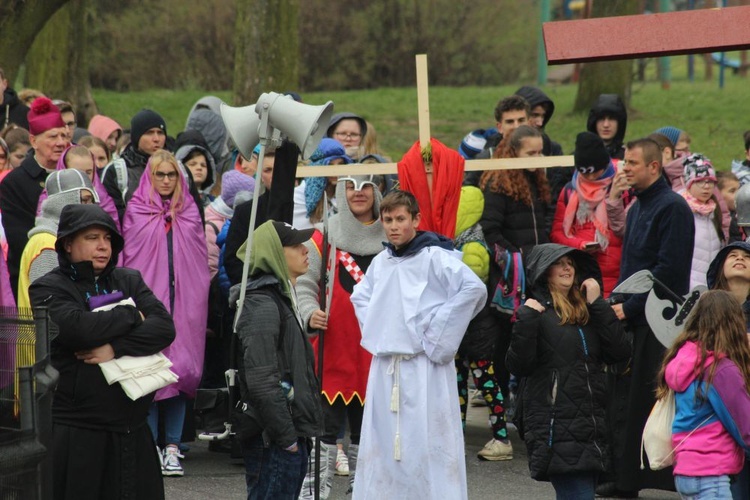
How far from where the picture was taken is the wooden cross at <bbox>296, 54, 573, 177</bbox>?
8.07 metres

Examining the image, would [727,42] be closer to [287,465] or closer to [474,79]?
[287,465]

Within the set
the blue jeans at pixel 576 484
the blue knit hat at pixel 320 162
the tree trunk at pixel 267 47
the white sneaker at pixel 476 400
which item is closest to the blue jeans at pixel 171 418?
the blue knit hat at pixel 320 162

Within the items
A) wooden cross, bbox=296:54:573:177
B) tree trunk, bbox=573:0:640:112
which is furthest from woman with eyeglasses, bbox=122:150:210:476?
tree trunk, bbox=573:0:640:112

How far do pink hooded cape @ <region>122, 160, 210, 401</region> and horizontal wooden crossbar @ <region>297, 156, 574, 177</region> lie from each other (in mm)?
1397

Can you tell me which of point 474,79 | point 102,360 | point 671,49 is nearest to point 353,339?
point 102,360

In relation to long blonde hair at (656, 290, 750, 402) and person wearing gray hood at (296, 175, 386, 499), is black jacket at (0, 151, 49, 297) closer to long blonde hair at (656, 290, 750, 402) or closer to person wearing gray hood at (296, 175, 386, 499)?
person wearing gray hood at (296, 175, 386, 499)

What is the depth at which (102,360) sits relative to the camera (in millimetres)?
6336

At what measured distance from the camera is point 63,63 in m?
20.2

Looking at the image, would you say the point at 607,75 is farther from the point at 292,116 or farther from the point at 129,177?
the point at 292,116

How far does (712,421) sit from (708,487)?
12.7 inches

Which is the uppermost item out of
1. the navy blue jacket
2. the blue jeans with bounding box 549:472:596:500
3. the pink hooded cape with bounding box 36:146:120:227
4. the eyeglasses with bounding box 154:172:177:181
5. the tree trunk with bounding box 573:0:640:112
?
the tree trunk with bounding box 573:0:640:112

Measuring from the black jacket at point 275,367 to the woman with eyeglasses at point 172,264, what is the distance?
230 centimetres

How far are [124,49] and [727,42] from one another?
23.2 meters

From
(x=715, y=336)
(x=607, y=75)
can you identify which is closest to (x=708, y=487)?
(x=715, y=336)
